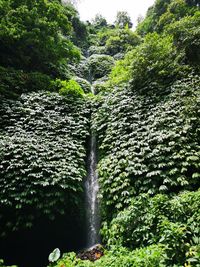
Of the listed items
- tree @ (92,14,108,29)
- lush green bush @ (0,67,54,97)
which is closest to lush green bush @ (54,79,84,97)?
lush green bush @ (0,67,54,97)

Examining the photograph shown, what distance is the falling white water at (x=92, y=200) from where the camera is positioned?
695cm

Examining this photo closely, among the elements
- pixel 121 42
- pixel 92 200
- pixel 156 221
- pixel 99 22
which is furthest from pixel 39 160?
pixel 99 22

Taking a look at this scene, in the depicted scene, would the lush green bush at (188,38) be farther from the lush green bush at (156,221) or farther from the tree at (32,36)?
the lush green bush at (156,221)

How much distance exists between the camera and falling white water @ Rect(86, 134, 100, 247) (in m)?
6.95

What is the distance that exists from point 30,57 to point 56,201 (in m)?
8.51

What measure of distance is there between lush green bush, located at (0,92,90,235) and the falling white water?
49 cm

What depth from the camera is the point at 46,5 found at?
1178 cm

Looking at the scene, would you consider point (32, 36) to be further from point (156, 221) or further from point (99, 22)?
point (99, 22)

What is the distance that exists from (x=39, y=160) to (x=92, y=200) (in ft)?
7.38

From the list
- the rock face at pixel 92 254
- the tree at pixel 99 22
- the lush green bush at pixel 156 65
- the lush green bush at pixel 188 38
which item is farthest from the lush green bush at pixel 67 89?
the tree at pixel 99 22

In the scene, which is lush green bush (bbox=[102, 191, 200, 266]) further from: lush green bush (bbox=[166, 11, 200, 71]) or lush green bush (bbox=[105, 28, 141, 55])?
lush green bush (bbox=[105, 28, 141, 55])

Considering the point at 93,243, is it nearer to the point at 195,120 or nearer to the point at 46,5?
the point at 195,120

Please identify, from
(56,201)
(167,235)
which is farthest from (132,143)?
(167,235)

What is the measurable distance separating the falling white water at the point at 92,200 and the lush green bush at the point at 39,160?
0.49 m
